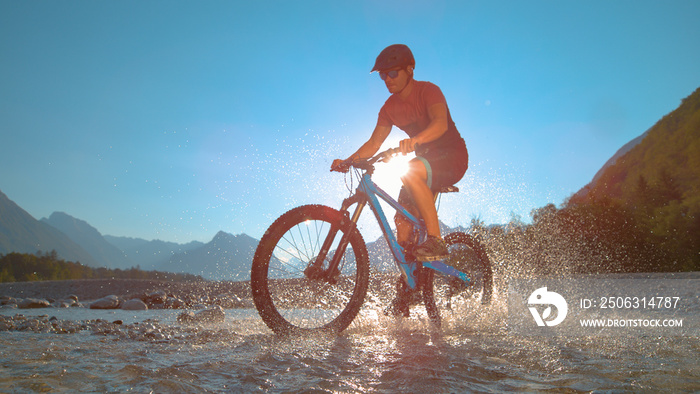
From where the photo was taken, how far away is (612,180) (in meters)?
89.8

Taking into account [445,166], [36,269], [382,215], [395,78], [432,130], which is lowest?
[36,269]

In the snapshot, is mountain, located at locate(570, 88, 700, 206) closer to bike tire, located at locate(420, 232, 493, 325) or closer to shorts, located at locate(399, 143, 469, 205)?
bike tire, located at locate(420, 232, 493, 325)

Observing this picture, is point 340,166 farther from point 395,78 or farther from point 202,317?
point 202,317

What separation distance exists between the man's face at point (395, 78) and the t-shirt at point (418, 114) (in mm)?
161

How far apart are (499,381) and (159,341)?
2.56 m

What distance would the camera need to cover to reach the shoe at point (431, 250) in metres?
3.85

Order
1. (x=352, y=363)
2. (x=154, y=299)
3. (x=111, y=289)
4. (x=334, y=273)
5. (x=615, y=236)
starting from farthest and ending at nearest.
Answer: (x=615, y=236) → (x=111, y=289) → (x=154, y=299) → (x=334, y=273) → (x=352, y=363)

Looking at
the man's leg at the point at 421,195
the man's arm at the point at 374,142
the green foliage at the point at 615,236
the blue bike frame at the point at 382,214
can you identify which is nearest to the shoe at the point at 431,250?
the man's leg at the point at 421,195

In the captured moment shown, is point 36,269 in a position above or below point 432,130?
below

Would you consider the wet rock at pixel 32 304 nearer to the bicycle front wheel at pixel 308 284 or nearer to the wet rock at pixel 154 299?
the wet rock at pixel 154 299

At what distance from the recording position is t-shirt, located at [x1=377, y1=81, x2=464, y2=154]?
14.0ft

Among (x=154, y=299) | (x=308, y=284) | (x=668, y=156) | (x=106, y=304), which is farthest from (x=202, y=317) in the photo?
(x=668, y=156)

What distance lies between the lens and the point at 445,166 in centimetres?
446

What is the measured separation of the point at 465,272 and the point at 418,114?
229cm
